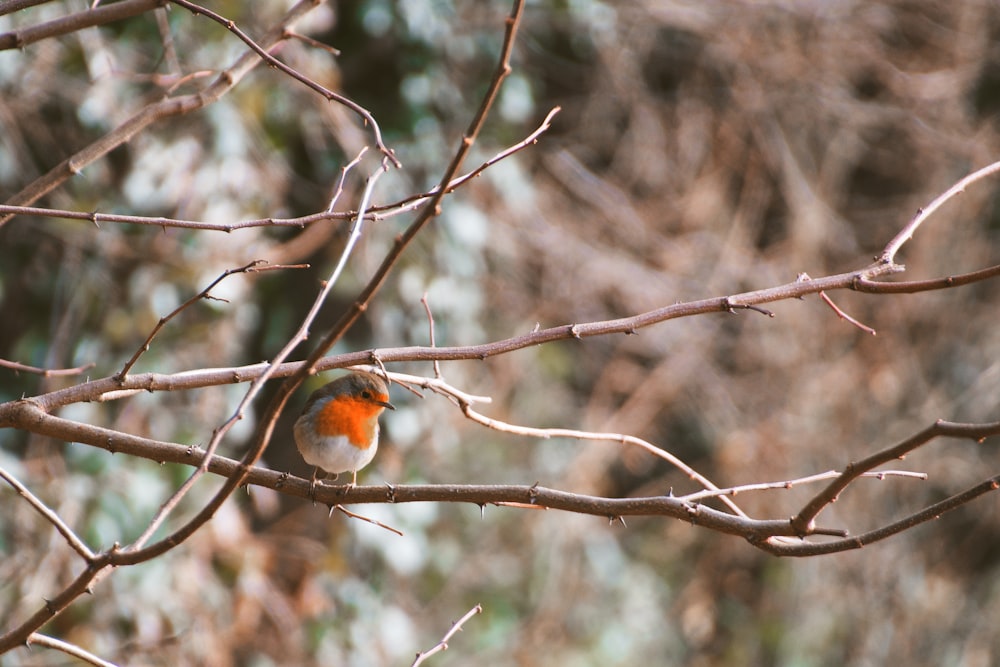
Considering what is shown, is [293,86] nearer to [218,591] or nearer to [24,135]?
[24,135]

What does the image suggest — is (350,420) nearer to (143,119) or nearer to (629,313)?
(143,119)

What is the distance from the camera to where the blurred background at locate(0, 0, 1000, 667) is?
4.60 meters

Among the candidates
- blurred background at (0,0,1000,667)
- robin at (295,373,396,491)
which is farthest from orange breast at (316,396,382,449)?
blurred background at (0,0,1000,667)

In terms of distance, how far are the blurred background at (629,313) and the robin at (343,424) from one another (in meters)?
1.05

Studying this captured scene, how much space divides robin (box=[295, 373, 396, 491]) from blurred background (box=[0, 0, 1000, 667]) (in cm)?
105

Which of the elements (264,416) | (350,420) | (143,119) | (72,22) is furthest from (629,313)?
(264,416)

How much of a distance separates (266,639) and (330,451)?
2.00m

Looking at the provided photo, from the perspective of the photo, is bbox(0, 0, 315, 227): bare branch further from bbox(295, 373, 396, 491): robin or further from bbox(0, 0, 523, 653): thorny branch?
bbox(295, 373, 396, 491): robin

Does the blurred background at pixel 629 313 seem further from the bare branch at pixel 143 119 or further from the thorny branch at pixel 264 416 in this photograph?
the thorny branch at pixel 264 416

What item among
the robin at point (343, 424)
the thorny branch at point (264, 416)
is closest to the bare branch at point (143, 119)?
the thorny branch at point (264, 416)

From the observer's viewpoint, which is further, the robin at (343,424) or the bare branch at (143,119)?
the robin at (343,424)

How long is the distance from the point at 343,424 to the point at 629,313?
144 inches

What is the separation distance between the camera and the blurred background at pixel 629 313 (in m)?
4.60

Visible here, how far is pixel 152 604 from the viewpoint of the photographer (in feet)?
12.6
